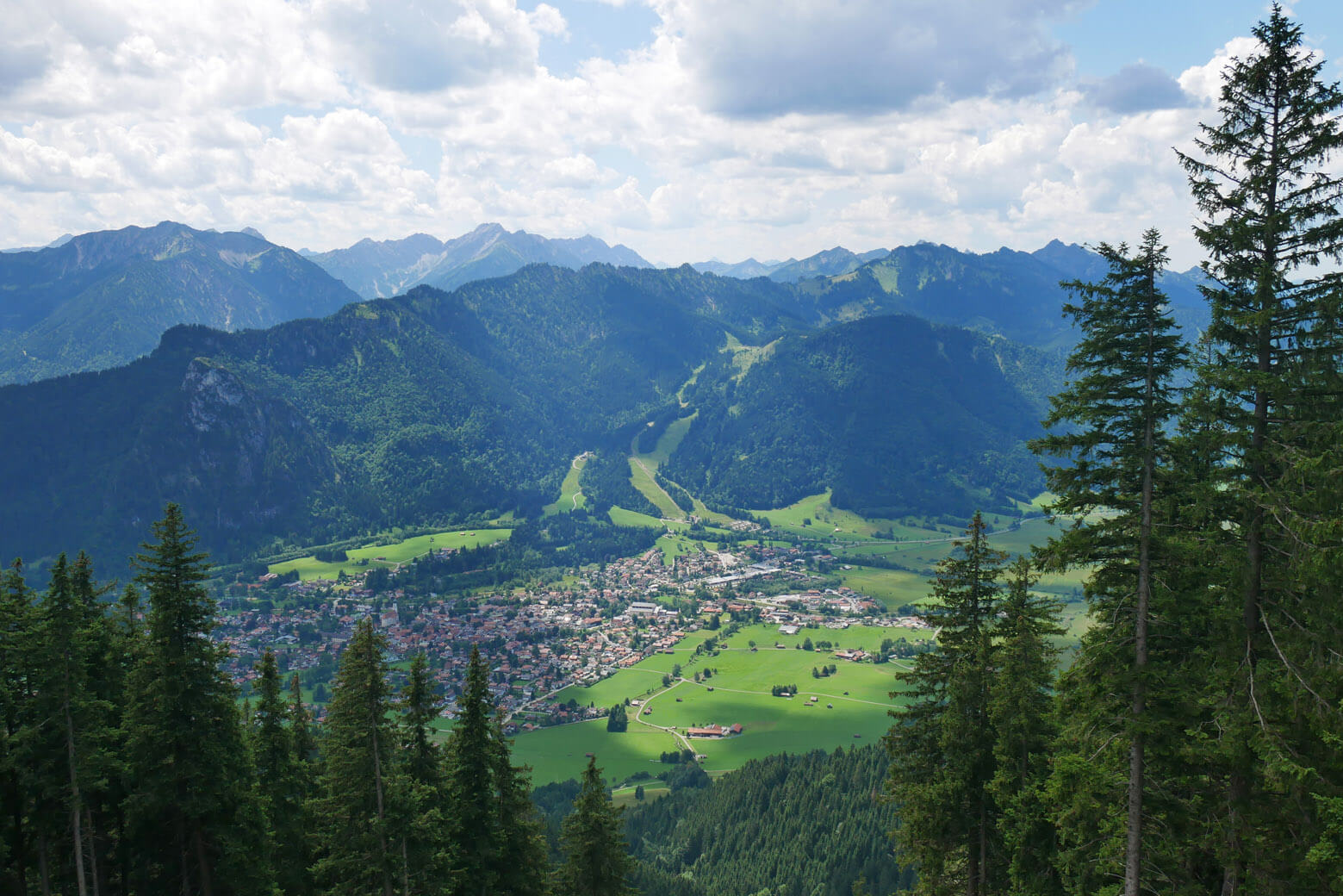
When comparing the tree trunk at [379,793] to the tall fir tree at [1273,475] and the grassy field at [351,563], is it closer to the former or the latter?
the tall fir tree at [1273,475]

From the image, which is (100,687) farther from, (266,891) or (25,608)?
(266,891)

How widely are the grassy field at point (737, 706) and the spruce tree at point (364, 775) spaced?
7113cm

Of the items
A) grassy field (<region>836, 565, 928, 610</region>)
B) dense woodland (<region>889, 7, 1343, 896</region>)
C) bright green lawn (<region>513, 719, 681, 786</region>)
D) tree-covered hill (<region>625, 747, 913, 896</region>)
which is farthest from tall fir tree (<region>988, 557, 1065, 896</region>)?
grassy field (<region>836, 565, 928, 610</region>)

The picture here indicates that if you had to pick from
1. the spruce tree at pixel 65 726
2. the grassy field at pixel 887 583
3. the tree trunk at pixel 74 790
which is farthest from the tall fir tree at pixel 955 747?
the grassy field at pixel 887 583

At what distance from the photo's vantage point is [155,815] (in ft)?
75.6

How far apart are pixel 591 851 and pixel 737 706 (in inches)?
3525

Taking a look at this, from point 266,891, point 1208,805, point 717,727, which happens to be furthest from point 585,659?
point 1208,805

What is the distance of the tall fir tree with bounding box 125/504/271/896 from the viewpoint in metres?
22.5

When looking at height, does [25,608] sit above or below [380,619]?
above

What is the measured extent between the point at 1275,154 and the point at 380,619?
14371cm

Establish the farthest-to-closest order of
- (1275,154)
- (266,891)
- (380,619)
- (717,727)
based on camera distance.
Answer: (380,619), (717,727), (266,891), (1275,154)

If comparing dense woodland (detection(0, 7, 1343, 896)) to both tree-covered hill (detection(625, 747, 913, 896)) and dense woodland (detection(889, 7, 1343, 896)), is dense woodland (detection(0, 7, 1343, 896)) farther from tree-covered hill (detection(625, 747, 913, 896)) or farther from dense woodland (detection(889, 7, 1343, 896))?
tree-covered hill (detection(625, 747, 913, 896))

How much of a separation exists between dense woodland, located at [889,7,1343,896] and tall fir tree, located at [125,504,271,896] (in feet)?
73.3

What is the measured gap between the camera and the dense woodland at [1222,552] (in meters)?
14.1
